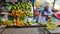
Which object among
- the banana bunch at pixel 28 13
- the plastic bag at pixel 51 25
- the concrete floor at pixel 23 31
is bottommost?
the concrete floor at pixel 23 31

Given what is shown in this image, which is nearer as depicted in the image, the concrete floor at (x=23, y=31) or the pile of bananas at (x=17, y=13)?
the concrete floor at (x=23, y=31)

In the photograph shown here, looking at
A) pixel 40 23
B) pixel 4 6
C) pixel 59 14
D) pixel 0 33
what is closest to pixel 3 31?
pixel 0 33

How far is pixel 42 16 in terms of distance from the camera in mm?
1675

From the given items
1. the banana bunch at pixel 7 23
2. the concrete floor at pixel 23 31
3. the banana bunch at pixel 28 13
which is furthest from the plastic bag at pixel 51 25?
the banana bunch at pixel 7 23

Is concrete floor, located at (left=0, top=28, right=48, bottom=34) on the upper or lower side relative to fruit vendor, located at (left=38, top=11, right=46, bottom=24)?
lower

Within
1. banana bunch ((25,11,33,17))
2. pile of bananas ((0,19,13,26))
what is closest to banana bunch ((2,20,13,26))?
pile of bananas ((0,19,13,26))

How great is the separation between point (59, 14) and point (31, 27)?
38cm

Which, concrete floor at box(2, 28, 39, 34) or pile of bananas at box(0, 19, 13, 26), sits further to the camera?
pile of bananas at box(0, 19, 13, 26)

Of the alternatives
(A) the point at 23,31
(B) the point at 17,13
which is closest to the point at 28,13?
(B) the point at 17,13

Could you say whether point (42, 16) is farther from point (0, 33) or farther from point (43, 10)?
point (0, 33)

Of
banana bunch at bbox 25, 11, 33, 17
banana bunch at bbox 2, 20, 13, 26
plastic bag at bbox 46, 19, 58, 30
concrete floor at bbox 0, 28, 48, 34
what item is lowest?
concrete floor at bbox 0, 28, 48, 34

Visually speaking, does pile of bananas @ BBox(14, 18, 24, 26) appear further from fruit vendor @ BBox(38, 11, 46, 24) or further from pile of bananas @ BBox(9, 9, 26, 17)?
fruit vendor @ BBox(38, 11, 46, 24)

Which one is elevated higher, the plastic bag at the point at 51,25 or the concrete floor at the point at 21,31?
the plastic bag at the point at 51,25

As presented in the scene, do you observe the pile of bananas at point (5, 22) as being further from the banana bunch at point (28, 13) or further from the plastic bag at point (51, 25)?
the plastic bag at point (51, 25)
